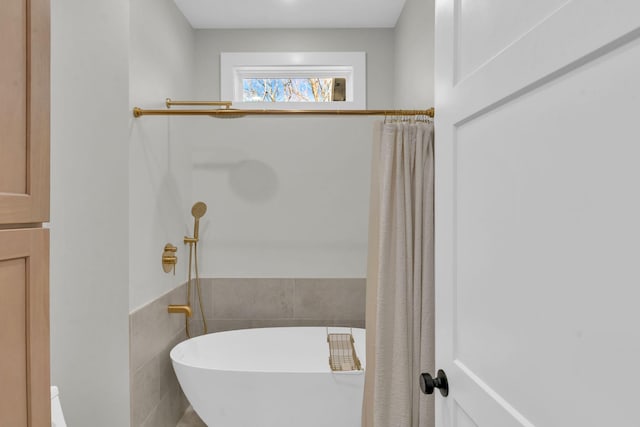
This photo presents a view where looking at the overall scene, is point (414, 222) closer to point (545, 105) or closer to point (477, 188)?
point (477, 188)

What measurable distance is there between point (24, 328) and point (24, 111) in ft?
1.32

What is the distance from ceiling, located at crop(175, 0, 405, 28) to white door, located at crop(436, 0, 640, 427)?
198cm

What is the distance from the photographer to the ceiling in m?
2.91

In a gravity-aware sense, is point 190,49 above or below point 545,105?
above

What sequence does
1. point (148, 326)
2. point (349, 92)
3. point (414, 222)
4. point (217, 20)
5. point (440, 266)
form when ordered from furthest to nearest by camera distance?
1. point (349, 92)
2. point (217, 20)
3. point (148, 326)
4. point (414, 222)
5. point (440, 266)

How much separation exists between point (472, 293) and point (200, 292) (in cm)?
249

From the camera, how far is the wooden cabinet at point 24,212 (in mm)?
815

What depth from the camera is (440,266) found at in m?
1.25

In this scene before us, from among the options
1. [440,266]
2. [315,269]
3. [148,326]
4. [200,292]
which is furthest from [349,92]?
[440,266]

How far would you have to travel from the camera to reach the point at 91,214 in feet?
6.91

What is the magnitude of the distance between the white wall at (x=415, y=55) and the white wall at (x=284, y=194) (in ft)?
0.73

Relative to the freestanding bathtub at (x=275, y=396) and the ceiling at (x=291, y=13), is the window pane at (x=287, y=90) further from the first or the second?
the freestanding bathtub at (x=275, y=396)

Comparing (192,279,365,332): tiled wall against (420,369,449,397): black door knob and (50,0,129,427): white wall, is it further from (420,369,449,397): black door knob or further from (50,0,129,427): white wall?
(420,369,449,397): black door knob

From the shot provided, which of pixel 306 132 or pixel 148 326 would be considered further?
pixel 306 132
